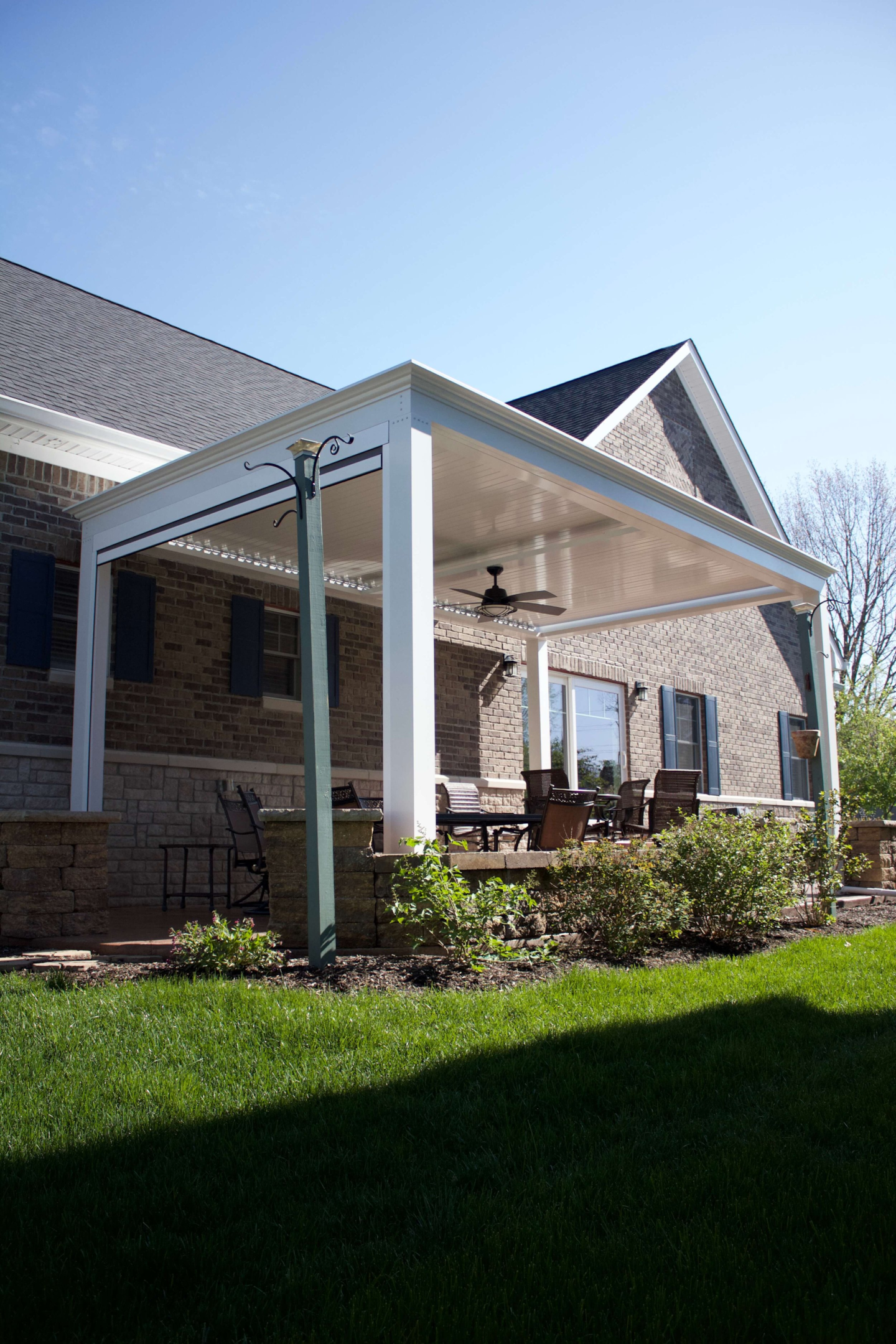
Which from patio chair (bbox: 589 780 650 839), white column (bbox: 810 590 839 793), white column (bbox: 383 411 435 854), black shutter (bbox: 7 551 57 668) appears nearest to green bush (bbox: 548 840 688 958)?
white column (bbox: 383 411 435 854)

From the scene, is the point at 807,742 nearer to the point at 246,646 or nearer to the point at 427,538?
the point at 427,538

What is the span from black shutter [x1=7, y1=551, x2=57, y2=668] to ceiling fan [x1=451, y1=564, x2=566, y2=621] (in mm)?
4040

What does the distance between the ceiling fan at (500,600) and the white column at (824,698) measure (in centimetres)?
264

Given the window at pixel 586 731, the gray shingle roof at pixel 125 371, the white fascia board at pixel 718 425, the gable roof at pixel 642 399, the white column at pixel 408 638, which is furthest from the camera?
the white fascia board at pixel 718 425

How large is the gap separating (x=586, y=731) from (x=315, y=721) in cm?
954

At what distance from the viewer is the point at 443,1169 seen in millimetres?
2660

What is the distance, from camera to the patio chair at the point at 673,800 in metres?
9.09

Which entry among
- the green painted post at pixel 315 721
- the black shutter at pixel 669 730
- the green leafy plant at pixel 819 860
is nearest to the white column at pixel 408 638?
the green painted post at pixel 315 721

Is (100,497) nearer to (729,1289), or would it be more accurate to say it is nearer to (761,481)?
(729,1289)

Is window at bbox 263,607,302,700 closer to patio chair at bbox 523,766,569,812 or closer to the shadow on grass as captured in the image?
patio chair at bbox 523,766,569,812

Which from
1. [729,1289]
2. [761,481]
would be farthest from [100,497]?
[761,481]

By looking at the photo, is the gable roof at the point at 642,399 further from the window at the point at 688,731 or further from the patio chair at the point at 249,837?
the patio chair at the point at 249,837

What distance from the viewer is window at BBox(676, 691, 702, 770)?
16.1m

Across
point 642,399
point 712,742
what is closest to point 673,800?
point 712,742
